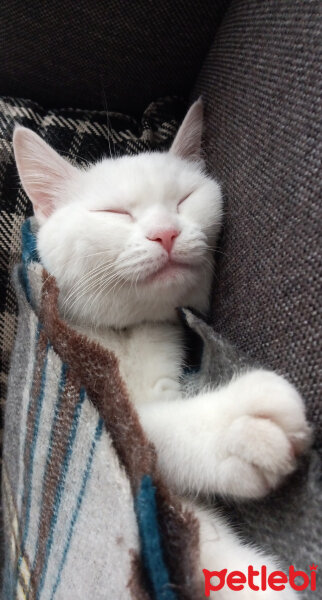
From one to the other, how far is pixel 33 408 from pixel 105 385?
6.9 inches

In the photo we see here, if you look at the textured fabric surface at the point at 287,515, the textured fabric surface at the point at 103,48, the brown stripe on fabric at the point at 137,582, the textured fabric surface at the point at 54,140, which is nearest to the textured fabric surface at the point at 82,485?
the brown stripe on fabric at the point at 137,582

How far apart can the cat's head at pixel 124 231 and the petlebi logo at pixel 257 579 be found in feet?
1.18

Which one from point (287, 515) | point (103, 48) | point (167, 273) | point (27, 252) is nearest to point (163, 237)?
point (167, 273)

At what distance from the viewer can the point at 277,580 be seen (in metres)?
0.43

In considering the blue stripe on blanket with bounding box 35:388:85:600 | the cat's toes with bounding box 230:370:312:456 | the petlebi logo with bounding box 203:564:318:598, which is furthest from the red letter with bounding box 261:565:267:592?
the blue stripe on blanket with bounding box 35:388:85:600

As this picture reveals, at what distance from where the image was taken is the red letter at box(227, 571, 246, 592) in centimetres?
42

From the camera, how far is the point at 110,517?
0.43 m

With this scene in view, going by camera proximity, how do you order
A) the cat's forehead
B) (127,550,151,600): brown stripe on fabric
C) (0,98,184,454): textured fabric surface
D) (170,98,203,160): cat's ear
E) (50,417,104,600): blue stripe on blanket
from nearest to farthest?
(127,550,151,600): brown stripe on fabric, (50,417,104,600): blue stripe on blanket, the cat's forehead, (170,98,203,160): cat's ear, (0,98,184,454): textured fabric surface

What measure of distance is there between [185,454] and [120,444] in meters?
0.08

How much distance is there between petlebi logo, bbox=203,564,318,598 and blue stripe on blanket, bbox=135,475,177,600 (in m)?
0.08

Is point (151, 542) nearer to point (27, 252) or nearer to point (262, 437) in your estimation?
point (262, 437)

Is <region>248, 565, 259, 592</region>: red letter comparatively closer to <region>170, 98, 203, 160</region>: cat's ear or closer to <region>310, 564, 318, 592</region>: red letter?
<region>310, 564, 318, 592</region>: red letter

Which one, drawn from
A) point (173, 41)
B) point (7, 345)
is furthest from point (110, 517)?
point (173, 41)

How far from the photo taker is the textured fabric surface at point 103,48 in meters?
0.82
